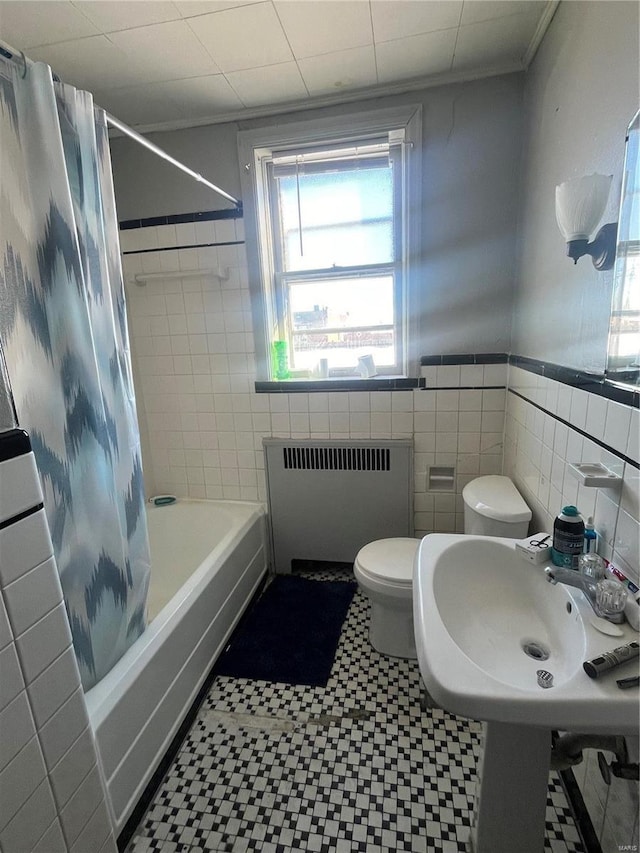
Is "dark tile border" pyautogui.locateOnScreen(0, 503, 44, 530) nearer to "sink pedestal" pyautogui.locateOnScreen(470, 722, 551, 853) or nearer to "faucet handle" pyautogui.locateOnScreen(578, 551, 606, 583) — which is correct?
"sink pedestal" pyautogui.locateOnScreen(470, 722, 551, 853)

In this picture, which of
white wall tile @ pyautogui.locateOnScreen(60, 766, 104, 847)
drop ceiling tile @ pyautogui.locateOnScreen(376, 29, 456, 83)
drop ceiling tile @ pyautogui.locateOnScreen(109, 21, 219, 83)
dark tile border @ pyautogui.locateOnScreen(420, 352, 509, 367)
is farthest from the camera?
dark tile border @ pyautogui.locateOnScreen(420, 352, 509, 367)

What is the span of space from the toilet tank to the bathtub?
3.47 feet

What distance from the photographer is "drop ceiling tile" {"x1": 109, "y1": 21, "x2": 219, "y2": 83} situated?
140cm

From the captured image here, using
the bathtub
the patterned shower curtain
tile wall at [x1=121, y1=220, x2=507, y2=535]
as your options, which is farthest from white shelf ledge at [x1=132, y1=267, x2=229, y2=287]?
the bathtub

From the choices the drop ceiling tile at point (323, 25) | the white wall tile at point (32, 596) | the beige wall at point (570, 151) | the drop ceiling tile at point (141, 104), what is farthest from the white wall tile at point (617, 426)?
the drop ceiling tile at point (141, 104)

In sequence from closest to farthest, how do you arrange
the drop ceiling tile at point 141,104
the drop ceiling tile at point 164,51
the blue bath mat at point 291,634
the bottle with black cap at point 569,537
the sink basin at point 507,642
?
1. the sink basin at point 507,642
2. the bottle with black cap at point 569,537
3. the drop ceiling tile at point 164,51
4. the blue bath mat at point 291,634
5. the drop ceiling tile at point 141,104

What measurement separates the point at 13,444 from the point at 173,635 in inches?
38.4

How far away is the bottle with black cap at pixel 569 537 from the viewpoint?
0.89 metres

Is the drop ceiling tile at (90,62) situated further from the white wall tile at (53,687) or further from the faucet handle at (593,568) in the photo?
the faucet handle at (593,568)

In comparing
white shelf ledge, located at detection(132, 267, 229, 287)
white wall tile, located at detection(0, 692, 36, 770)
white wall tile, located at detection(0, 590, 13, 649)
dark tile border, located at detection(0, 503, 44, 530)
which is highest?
white shelf ledge, located at detection(132, 267, 229, 287)

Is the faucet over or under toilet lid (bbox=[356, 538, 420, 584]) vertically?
over

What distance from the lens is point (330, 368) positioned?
218 cm

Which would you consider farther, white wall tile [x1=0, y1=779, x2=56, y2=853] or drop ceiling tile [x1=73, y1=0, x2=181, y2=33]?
drop ceiling tile [x1=73, y1=0, x2=181, y2=33]

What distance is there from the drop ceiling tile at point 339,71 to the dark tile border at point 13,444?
175 cm
